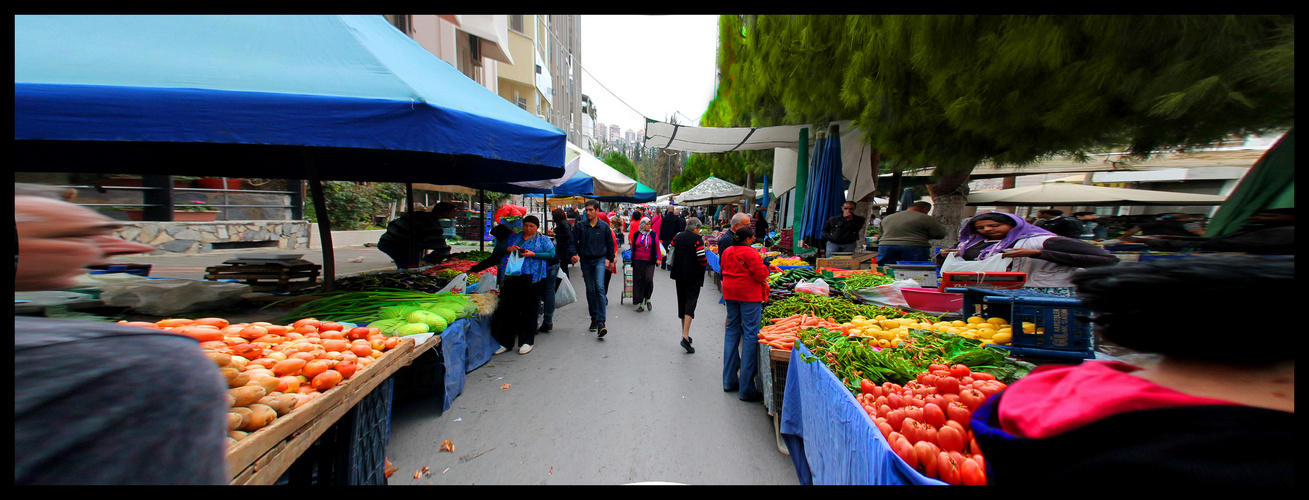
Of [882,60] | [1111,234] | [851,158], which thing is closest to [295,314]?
[882,60]

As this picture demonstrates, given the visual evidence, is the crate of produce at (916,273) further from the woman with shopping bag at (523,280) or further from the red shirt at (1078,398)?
the woman with shopping bag at (523,280)

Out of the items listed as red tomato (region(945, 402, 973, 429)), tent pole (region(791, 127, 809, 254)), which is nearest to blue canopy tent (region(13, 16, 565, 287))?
red tomato (region(945, 402, 973, 429))

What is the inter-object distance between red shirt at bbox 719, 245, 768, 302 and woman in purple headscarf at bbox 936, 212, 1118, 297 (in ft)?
5.99

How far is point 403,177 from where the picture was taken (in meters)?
5.52

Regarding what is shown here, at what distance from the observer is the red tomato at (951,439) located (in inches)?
66.8

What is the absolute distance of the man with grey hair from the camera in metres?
0.63

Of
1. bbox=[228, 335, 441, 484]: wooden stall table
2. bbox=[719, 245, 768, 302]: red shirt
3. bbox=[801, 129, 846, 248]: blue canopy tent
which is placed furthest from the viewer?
bbox=[801, 129, 846, 248]: blue canopy tent

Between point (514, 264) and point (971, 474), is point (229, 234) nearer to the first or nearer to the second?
point (514, 264)

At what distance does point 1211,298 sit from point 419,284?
17.2 feet

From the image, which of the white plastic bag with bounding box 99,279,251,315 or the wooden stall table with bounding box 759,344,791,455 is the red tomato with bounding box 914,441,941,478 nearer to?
the wooden stall table with bounding box 759,344,791,455

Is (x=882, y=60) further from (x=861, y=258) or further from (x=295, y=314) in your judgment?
(x=861, y=258)

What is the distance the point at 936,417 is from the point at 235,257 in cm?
1138

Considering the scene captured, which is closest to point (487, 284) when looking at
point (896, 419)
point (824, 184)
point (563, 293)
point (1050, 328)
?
point (563, 293)

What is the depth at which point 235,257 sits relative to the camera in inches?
325
